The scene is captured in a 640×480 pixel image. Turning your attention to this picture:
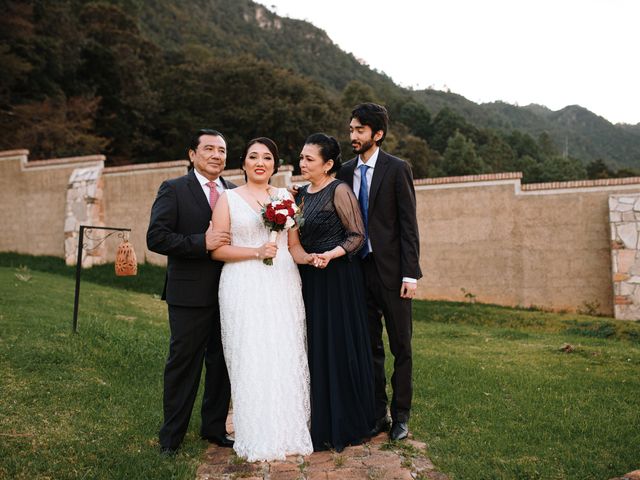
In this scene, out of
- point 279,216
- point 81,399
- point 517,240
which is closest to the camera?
point 279,216

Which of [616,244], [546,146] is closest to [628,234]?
[616,244]

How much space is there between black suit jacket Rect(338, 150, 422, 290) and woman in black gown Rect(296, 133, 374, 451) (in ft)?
0.47

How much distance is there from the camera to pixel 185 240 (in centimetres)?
364

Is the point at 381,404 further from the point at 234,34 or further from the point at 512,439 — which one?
the point at 234,34

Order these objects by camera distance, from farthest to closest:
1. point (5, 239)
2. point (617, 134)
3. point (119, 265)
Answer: point (617, 134) < point (5, 239) < point (119, 265)

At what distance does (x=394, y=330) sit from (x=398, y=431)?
71cm

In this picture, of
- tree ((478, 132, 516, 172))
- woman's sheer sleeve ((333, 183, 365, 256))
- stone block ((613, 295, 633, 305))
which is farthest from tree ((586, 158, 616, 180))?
woman's sheer sleeve ((333, 183, 365, 256))

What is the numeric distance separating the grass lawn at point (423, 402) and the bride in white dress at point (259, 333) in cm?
47

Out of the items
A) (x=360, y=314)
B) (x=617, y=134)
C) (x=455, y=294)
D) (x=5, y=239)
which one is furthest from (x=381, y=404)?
(x=617, y=134)

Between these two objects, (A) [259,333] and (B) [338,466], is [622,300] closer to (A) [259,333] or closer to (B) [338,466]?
(B) [338,466]

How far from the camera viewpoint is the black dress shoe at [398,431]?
4.02 metres

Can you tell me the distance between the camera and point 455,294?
13422 mm

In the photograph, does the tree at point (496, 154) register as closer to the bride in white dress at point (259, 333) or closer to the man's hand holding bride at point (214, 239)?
the bride in white dress at point (259, 333)

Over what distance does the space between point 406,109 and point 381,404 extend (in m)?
42.5
